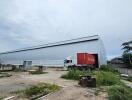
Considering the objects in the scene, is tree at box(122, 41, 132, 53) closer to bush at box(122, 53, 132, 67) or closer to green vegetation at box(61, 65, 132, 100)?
bush at box(122, 53, 132, 67)

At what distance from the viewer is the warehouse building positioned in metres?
35.3

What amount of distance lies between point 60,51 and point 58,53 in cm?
70

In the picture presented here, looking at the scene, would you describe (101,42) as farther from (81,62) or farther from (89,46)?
(81,62)

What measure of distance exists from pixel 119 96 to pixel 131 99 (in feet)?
2.48

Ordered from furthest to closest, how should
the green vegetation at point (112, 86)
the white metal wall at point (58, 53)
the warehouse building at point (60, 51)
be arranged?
1. the white metal wall at point (58, 53)
2. the warehouse building at point (60, 51)
3. the green vegetation at point (112, 86)

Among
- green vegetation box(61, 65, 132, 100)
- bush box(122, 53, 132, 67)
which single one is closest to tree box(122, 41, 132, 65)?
bush box(122, 53, 132, 67)

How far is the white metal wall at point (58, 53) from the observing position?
3544 centimetres

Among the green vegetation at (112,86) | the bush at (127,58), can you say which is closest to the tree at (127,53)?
the bush at (127,58)

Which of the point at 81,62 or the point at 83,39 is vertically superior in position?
the point at 83,39

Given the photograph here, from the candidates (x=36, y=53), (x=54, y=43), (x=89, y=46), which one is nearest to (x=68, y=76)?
(x=89, y=46)

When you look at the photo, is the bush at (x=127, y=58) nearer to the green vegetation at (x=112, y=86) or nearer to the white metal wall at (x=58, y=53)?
the white metal wall at (x=58, y=53)

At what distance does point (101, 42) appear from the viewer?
36281 mm

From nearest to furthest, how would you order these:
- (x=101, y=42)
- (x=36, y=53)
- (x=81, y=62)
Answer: (x=81, y=62), (x=101, y=42), (x=36, y=53)

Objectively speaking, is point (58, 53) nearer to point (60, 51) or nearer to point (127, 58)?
point (60, 51)
